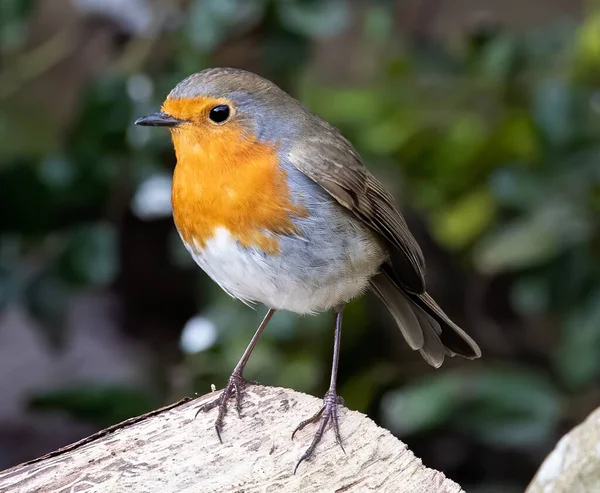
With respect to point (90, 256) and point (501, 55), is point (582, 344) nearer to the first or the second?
point (501, 55)

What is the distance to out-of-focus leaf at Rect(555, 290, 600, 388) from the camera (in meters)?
3.13

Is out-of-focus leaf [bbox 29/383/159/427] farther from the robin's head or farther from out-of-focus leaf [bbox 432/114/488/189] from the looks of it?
out-of-focus leaf [bbox 432/114/488/189]

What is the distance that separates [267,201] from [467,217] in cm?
145

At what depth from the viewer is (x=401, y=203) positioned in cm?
382

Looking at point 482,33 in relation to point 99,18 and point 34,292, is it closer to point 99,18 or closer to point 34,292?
point 99,18

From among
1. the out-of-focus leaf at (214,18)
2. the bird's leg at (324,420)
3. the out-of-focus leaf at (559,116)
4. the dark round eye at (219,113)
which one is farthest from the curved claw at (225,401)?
the out-of-focus leaf at (559,116)

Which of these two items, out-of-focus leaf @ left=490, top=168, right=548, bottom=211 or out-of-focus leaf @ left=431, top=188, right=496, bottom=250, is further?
out-of-focus leaf @ left=431, top=188, right=496, bottom=250

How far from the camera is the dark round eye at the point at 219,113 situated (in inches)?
90.7

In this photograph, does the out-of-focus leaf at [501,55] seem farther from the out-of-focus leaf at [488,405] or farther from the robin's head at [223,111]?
the robin's head at [223,111]

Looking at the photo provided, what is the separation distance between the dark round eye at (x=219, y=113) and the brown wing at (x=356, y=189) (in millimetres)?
175

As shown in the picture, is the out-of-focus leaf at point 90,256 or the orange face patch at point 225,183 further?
the out-of-focus leaf at point 90,256

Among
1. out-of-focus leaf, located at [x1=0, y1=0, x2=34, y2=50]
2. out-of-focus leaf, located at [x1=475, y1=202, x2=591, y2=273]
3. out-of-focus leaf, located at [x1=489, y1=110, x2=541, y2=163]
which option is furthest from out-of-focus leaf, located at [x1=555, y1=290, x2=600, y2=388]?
out-of-focus leaf, located at [x1=0, y1=0, x2=34, y2=50]

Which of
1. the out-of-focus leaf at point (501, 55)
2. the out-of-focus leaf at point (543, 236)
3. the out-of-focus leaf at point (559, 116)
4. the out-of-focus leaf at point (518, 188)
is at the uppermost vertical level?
the out-of-focus leaf at point (501, 55)

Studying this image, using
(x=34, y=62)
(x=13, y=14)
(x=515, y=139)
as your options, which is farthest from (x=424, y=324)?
(x=34, y=62)
